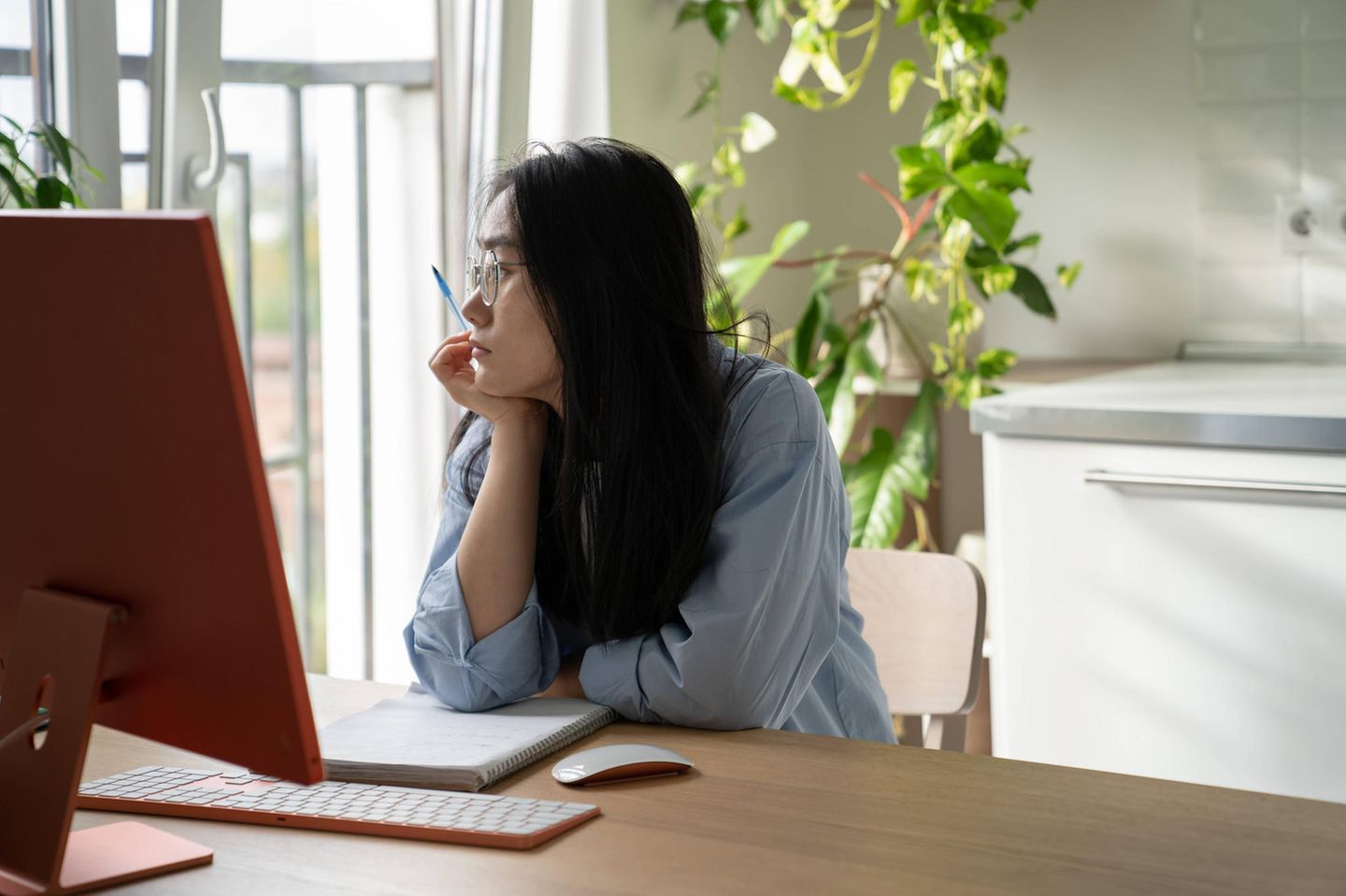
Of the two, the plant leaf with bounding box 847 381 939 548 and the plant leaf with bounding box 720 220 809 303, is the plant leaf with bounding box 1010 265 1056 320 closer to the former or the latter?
the plant leaf with bounding box 847 381 939 548

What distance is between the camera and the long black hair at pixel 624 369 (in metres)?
1.22

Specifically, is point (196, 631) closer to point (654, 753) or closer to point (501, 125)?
point (654, 753)

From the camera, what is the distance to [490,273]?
49.3 inches

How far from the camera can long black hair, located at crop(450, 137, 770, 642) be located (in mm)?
1224

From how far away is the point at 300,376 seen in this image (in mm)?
2121

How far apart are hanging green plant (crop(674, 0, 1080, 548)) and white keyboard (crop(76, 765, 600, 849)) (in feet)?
4.52

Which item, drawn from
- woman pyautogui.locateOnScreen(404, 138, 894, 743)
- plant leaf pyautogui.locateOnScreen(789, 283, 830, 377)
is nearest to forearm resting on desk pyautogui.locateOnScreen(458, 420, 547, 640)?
woman pyautogui.locateOnScreen(404, 138, 894, 743)

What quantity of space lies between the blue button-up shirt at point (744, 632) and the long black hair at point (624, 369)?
0.04m

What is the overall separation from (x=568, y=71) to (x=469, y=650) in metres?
1.39

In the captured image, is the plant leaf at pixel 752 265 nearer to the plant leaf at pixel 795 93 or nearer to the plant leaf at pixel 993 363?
the plant leaf at pixel 795 93

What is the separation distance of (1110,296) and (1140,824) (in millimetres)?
1801

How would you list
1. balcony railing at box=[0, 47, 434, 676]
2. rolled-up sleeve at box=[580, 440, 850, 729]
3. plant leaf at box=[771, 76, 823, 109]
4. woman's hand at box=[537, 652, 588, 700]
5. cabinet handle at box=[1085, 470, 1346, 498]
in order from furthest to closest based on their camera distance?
plant leaf at box=[771, 76, 823, 109], balcony railing at box=[0, 47, 434, 676], cabinet handle at box=[1085, 470, 1346, 498], woman's hand at box=[537, 652, 588, 700], rolled-up sleeve at box=[580, 440, 850, 729]

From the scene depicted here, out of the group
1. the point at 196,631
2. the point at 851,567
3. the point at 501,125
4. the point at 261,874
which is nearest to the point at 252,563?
the point at 196,631

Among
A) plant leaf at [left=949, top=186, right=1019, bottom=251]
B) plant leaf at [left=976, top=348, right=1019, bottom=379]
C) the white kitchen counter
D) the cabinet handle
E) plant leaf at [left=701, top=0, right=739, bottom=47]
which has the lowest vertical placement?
the cabinet handle
